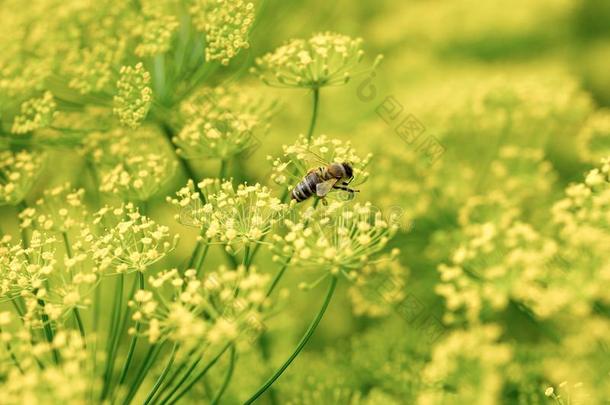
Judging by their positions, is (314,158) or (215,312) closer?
(215,312)

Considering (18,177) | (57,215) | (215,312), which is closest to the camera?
(215,312)

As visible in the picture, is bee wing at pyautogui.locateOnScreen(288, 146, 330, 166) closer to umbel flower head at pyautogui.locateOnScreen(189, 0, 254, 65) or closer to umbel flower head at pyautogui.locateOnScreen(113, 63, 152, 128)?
umbel flower head at pyautogui.locateOnScreen(189, 0, 254, 65)

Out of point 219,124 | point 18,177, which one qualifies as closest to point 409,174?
point 219,124

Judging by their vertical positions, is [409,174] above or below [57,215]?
below

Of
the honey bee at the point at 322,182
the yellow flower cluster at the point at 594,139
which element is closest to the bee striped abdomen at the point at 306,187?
the honey bee at the point at 322,182

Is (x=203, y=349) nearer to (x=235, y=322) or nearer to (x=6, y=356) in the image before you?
(x=235, y=322)

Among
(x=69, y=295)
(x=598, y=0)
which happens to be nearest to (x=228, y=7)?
(x=69, y=295)

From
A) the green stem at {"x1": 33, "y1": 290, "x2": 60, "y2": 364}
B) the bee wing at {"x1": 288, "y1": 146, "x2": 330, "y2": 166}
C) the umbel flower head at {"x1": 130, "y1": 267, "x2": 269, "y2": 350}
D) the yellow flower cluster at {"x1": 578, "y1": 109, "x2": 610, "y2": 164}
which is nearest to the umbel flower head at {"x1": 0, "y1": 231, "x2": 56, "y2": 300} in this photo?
the green stem at {"x1": 33, "y1": 290, "x2": 60, "y2": 364}

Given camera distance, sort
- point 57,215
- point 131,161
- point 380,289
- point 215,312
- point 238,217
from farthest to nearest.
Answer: point 380,289
point 57,215
point 131,161
point 238,217
point 215,312

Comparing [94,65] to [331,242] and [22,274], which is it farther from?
[331,242]
